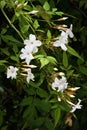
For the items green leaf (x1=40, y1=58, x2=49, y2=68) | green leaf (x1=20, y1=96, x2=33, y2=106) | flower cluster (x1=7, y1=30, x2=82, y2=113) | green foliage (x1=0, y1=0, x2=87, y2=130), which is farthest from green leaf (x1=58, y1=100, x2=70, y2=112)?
green leaf (x1=40, y1=58, x2=49, y2=68)

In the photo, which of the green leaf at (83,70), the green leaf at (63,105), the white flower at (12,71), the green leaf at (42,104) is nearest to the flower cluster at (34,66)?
the white flower at (12,71)

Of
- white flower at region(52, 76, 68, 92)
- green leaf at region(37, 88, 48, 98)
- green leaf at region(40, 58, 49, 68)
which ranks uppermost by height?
green leaf at region(40, 58, 49, 68)

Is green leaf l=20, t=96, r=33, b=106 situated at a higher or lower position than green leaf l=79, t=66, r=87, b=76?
higher

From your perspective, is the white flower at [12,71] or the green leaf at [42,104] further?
the green leaf at [42,104]

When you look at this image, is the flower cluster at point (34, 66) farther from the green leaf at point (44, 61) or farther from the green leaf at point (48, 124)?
the green leaf at point (48, 124)

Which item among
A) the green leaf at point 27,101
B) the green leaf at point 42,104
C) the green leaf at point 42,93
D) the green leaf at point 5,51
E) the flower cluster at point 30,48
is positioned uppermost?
the flower cluster at point 30,48

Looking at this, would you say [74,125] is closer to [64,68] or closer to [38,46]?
[64,68]

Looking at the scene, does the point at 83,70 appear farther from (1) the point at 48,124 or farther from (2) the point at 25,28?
(2) the point at 25,28

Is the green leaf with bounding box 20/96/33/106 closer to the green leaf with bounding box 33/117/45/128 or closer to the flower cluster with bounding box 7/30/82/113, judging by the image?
the green leaf with bounding box 33/117/45/128

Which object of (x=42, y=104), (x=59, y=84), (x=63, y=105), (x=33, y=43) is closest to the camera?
(x=33, y=43)

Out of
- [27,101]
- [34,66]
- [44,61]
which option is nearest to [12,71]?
[34,66]

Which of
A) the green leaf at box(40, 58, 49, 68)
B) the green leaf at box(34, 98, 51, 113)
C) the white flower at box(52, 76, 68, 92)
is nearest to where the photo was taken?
the green leaf at box(40, 58, 49, 68)

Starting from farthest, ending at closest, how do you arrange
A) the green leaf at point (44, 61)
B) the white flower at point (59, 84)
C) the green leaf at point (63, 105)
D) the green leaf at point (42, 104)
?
the green leaf at point (42, 104)
the green leaf at point (63, 105)
the white flower at point (59, 84)
the green leaf at point (44, 61)
